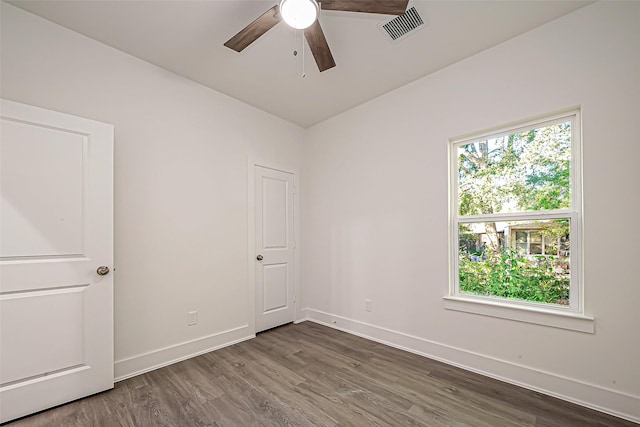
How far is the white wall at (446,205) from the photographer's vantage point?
1.87 meters

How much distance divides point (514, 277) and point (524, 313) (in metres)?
0.30

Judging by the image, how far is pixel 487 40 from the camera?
7.68ft

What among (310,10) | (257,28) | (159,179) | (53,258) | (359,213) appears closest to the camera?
(310,10)

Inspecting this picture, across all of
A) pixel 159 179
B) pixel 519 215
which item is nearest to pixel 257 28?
pixel 159 179

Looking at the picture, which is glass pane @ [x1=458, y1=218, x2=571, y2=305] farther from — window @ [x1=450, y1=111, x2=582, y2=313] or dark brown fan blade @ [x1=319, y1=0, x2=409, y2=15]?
dark brown fan blade @ [x1=319, y1=0, x2=409, y2=15]

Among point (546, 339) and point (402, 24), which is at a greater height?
point (402, 24)

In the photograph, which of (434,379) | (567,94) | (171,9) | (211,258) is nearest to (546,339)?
(434,379)

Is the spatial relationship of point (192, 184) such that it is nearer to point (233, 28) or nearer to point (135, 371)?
point (233, 28)

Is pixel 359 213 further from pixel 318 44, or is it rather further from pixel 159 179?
pixel 159 179

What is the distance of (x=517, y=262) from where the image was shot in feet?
7.79

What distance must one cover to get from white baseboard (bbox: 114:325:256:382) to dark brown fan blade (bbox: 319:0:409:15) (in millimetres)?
3053

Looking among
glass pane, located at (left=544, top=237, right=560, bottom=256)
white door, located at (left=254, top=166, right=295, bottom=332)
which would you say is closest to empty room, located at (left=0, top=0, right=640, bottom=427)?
glass pane, located at (left=544, top=237, right=560, bottom=256)

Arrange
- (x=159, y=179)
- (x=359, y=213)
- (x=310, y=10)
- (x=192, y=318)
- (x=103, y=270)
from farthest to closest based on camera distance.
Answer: (x=359, y=213)
(x=192, y=318)
(x=159, y=179)
(x=103, y=270)
(x=310, y=10)

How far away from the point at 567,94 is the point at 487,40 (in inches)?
29.8
